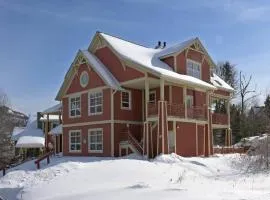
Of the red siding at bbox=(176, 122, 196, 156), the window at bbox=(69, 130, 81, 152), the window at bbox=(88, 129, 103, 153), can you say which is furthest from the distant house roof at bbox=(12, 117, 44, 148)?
the red siding at bbox=(176, 122, 196, 156)

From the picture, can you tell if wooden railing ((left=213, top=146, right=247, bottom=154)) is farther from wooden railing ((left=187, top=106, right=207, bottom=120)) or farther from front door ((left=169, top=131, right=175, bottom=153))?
front door ((left=169, top=131, right=175, bottom=153))

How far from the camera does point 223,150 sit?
111 feet

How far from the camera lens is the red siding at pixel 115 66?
29.2 m

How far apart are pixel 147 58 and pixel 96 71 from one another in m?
3.98

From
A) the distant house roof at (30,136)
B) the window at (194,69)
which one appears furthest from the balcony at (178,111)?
the distant house roof at (30,136)

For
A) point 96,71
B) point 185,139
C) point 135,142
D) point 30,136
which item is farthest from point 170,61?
point 30,136

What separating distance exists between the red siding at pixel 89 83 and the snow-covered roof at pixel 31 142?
18.7 m

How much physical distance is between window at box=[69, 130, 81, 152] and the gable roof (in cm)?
373

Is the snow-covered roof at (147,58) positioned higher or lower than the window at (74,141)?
higher

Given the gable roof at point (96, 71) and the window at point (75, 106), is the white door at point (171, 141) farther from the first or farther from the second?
the window at point (75, 106)

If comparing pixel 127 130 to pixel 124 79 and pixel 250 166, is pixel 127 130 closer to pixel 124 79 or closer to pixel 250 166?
pixel 124 79

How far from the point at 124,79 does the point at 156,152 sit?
6061 millimetres

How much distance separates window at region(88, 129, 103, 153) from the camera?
99.4ft

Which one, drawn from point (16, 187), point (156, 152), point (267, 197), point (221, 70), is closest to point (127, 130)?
point (156, 152)
